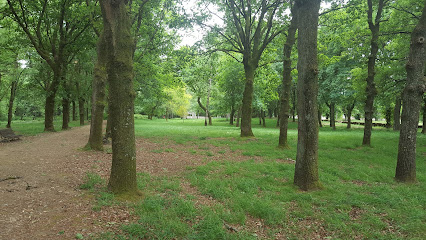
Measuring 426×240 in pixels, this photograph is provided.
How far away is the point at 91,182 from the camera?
19.3ft

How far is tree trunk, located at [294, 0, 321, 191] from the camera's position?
19.8 feet

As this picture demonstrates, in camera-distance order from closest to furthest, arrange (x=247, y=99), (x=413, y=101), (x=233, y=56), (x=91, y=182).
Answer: (x=91, y=182) < (x=413, y=101) < (x=247, y=99) < (x=233, y=56)

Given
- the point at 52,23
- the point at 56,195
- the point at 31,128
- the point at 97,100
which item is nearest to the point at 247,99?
the point at 97,100

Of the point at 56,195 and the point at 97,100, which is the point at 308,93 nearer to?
the point at 56,195

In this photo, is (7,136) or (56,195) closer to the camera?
(56,195)

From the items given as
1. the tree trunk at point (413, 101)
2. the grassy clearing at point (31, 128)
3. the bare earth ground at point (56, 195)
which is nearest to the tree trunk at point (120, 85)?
the bare earth ground at point (56, 195)

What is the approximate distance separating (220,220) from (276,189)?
99.5 inches

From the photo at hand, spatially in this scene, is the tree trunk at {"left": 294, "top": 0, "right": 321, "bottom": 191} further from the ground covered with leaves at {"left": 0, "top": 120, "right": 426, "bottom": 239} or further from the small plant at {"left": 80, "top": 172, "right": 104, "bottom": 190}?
the small plant at {"left": 80, "top": 172, "right": 104, "bottom": 190}

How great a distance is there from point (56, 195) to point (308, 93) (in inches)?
267

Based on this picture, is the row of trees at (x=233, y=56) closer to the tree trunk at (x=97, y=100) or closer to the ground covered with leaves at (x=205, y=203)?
the tree trunk at (x=97, y=100)

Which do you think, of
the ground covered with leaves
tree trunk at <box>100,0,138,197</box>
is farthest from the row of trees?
the ground covered with leaves

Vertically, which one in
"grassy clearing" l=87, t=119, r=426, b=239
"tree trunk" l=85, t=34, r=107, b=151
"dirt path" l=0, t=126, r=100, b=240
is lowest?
"grassy clearing" l=87, t=119, r=426, b=239

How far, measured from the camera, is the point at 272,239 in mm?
3871

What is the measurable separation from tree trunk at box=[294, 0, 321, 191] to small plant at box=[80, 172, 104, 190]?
223 inches
